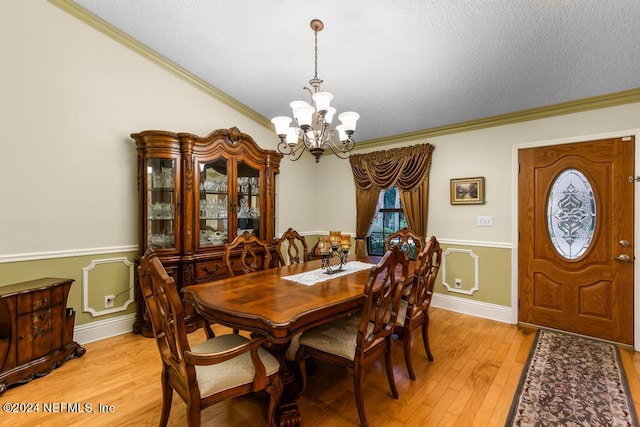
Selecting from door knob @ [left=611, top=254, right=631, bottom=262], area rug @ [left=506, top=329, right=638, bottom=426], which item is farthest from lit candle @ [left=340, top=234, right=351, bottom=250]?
door knob @ [left=611, top=254, right=631, bottom=262]

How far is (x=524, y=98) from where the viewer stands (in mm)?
2906

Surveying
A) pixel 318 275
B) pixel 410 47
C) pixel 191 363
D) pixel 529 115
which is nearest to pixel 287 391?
pixel 191 363

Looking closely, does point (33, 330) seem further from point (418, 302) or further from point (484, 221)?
point (484, 221)

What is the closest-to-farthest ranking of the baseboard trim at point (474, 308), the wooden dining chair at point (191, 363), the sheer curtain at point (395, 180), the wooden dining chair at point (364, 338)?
1. the wooden dining chair at point (191, 363)
2. the wooden dining chair at point (364, 338)
3. the baseboard trim at point (474, 308)
4. the sheer curtain at point (395, 180)

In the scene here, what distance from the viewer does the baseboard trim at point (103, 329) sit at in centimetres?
268

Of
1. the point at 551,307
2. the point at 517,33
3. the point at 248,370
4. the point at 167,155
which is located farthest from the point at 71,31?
the point at 551,307

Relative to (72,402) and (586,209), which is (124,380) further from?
(586,209)

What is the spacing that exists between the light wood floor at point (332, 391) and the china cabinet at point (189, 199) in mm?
645

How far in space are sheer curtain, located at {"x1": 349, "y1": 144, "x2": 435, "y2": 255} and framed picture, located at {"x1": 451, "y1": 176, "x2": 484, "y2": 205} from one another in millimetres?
336

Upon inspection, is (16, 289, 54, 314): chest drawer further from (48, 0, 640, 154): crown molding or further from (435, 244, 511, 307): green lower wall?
(435, 244, 511, 307): green lower wall

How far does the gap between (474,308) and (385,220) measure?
160cm

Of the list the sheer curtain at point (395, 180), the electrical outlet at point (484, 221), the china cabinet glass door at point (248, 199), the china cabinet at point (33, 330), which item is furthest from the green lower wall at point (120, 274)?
the china cabinet glass door at point (248, 199)

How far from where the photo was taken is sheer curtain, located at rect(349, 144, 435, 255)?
380 cm

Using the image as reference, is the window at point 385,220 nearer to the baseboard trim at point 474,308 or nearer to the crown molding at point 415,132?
the crown molding at point 415,132
